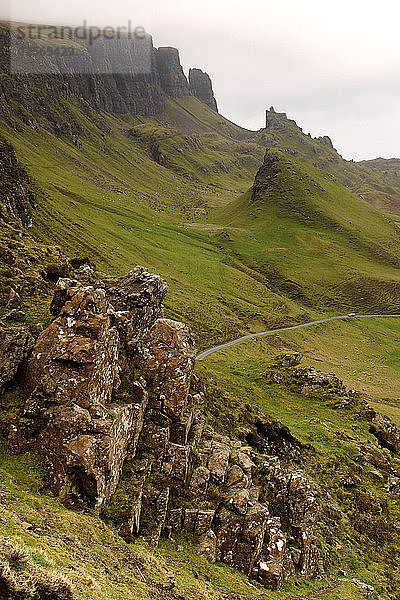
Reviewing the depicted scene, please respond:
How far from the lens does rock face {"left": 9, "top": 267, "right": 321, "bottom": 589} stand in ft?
61.7

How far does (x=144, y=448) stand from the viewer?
79.5 feet

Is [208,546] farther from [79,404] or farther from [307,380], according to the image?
[307,380]

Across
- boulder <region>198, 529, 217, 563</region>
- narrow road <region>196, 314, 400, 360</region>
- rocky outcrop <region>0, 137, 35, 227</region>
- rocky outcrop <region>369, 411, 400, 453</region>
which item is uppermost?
rocky outcrop <region>0, 137, 35, 227</region>

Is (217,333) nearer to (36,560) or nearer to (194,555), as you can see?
(194,555)

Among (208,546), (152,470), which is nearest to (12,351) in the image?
(152,470)

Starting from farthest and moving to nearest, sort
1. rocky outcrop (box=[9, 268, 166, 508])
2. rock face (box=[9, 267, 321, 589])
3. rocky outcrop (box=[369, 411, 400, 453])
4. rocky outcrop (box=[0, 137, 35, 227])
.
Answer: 1. rocky outcrop (box=[0, 137, 35, 227])
2. rocky outcrop (box=[369, 411, 400, 453])
3. rock face (box=[9, 267, 321, 589])
4. rocky outcrop (box=[9, 268, 166, 508])

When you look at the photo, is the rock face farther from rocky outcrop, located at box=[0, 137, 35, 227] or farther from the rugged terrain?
rocky outcrop, located at box=[0, 137, 35, 227]

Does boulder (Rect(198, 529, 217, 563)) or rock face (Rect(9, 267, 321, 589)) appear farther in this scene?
boulder (Rect(198, 529, 217, 563))

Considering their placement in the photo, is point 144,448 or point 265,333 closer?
point 144,448

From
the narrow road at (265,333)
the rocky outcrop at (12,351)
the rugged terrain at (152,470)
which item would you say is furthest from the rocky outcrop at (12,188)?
the rocky outcrop at (12,351)

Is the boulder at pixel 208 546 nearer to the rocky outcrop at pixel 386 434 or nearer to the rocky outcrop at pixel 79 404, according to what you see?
the rocky outcrop at pixel 79 404

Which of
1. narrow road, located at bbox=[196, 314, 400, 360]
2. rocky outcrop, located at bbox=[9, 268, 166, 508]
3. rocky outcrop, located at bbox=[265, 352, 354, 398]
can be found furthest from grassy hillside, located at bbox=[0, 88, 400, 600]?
narrow road, located at bbox=[196, 314, 400, 360]

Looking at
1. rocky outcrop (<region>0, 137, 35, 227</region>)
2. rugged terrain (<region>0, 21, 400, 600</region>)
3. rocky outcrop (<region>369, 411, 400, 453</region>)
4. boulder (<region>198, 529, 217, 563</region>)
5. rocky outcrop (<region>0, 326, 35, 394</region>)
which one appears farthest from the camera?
rocky outcrop (<region>0, 137, 35, 227</region>)

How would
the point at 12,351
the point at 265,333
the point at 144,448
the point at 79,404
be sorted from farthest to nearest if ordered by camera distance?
the point at 265,333 < the point at 144,448 < the point at 12,351 < the point at 79,404
